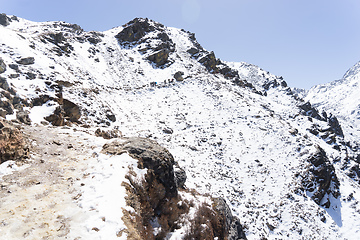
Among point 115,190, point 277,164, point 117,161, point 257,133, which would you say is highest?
point 257,133

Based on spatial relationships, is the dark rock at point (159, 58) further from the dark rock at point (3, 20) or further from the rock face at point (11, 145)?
the rock face at point (11, 145)

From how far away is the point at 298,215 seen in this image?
60.6 feet

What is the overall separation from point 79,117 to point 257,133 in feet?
83.2

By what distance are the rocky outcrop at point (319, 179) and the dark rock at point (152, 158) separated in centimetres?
1941

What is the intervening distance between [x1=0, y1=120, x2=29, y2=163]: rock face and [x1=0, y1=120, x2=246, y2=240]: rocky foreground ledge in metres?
0.04

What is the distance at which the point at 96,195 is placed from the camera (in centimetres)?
730

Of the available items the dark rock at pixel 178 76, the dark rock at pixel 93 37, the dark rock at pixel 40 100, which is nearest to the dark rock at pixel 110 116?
the dark rock at pixel 40 100

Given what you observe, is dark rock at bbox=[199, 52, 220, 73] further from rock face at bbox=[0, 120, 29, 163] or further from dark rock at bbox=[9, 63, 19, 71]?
rock face at bbox=[0, 120, 29, 163]

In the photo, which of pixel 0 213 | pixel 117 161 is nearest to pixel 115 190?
pixel 117 161

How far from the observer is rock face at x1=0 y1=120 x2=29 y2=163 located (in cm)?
870

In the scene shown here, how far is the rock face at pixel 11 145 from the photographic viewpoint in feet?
28.6

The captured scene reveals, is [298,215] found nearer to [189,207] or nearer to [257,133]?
[257,133]

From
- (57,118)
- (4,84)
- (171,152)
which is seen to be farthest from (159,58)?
(4,84)

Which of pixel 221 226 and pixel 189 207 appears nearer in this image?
pixel 189 207
